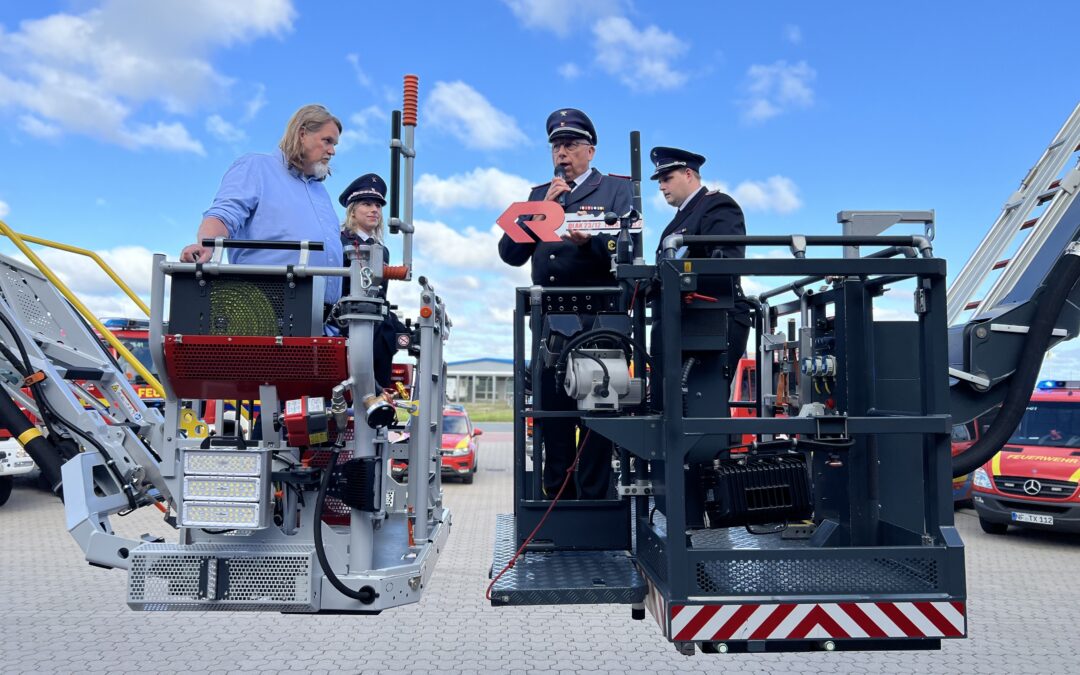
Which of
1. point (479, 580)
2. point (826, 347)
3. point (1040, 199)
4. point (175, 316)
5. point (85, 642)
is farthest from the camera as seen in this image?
point (479, 580)

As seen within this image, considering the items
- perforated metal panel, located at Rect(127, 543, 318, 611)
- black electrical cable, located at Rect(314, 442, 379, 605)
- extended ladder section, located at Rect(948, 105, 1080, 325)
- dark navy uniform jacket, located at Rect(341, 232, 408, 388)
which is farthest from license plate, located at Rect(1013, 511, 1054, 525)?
perforated metal panel, located at Rect(127, 543, 318, 611)

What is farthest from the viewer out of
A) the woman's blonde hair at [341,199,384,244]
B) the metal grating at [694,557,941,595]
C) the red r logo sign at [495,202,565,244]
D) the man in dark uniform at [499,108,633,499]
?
the woman's blonde hair at [341,199,384,244]

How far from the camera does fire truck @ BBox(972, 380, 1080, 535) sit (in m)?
10.6

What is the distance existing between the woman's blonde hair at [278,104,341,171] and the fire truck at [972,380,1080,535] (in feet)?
31.5

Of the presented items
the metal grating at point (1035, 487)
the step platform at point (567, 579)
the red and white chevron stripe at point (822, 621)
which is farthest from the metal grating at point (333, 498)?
the metal grating at point (1035, 487)

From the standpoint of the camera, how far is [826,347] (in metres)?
4.21

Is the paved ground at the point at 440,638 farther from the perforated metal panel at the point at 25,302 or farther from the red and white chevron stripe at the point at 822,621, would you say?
the red and white chevron stripe at the point at 822,621

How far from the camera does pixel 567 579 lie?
3863 millimetres

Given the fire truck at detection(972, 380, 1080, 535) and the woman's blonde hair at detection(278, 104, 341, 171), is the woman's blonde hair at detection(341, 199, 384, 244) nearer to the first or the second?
the woman's blonde hair at detection(278, 104, 341, 171)

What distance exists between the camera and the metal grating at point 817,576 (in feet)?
10.8

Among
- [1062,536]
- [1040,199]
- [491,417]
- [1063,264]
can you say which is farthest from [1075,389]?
[491,417]

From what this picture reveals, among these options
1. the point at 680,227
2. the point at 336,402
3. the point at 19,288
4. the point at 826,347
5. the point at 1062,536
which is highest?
the point at 680,227

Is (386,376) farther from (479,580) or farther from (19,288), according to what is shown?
(479,580)

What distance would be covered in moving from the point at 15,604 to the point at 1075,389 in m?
13.2
